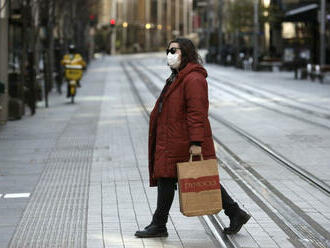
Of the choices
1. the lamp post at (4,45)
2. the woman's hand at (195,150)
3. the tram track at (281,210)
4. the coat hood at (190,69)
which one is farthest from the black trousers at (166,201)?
the lamp post at (4,45)

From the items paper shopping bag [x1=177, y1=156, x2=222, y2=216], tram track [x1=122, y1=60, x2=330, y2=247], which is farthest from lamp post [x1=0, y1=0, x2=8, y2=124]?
paper shopping bag [x1=177, y1=156, x2=222, y2=216]

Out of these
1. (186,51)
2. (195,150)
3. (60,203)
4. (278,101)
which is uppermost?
(186,51)

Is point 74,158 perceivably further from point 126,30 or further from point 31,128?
point 126,30

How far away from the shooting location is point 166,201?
309 inches

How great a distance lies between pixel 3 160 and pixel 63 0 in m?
30.9

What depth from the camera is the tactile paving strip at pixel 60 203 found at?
802 cm

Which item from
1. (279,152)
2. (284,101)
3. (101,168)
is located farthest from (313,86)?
(101,168)

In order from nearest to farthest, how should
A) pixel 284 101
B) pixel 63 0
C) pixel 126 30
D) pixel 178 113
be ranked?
pixel 178 113
pixel 284 101
pixel 63 0
pixel 126 30

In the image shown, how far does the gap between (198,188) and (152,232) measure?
78 cm

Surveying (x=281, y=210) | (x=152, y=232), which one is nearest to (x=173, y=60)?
(x=152, y=232)

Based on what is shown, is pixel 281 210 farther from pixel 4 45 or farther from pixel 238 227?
pixel 4 45

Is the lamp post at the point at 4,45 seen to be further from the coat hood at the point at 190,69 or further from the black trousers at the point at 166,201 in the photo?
the coat hood at the point at 190,69

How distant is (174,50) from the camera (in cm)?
755

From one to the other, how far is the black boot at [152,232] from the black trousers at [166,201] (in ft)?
0.12
